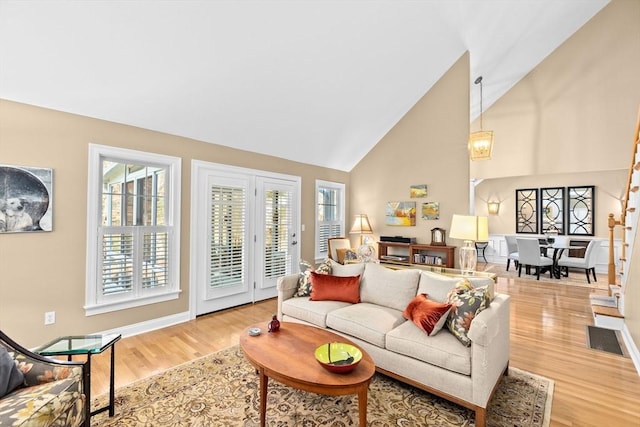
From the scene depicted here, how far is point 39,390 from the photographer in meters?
1.43

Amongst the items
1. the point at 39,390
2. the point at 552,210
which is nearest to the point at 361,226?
the point at 39,390

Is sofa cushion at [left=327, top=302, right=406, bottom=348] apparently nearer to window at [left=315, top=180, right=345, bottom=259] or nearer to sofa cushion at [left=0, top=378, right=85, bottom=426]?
sofa cushion at [left=0, top=378, right=85, bottom=426]

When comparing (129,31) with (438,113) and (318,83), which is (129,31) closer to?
(318,83)

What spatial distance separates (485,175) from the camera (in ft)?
22.9

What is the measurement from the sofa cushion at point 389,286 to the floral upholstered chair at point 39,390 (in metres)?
2.32

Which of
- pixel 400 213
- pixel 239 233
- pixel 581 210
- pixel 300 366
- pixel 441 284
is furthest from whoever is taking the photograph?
pixel 581 210

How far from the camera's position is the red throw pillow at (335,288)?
9.94 ft

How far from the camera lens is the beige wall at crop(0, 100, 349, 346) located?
2.58 metres

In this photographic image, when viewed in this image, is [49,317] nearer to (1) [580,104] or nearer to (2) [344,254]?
(2) [344,254]

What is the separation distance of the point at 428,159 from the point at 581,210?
17.1 ft

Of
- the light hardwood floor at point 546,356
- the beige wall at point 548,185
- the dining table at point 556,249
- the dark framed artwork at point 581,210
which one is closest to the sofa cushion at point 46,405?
the light hardwood floor at point 546,356

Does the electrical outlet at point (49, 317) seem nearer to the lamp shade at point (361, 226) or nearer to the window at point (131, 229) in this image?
the window at point (131, 229)

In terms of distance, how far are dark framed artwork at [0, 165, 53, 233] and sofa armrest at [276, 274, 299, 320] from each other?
2285mm

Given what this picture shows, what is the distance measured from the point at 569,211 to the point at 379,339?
804 centimetres
